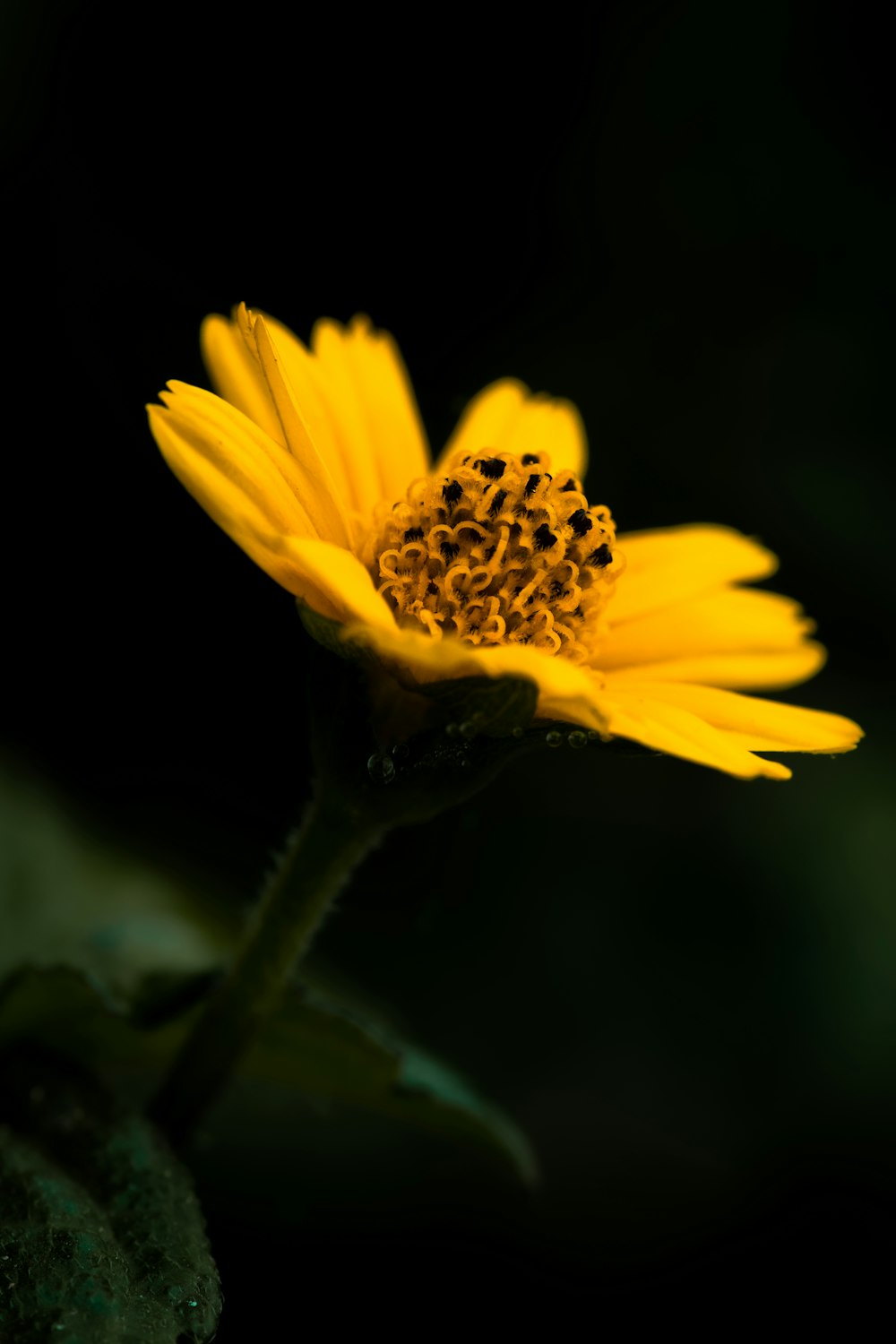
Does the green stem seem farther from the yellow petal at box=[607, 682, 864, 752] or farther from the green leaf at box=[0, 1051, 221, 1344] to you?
the yellow petal at box=[607, 682, 864, 752]

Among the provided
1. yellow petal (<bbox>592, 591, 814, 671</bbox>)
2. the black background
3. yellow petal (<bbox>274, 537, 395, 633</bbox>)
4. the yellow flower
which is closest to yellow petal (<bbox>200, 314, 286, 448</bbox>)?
the yellow flower

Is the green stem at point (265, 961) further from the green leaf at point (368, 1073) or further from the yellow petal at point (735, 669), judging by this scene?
the yellow petal at point (735, 669)

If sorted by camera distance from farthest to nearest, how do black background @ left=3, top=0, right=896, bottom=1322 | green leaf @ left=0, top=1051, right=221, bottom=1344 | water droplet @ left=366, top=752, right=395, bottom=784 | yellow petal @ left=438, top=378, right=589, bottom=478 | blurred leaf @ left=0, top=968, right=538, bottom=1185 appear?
1. black background @ left=3, top=0, right=896, bottom=1322
2. yellow petal @ left=438, top=378, right=589, bottom=478
3. blurred leaf @ left=0, top=968, right=538, bottom=1185
4. water droplet @ left=366, top=752, right=395, bottom=784
5. green leaf @ left=0, top=1051, right=221, bottom=1344

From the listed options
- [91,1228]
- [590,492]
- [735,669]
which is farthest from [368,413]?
[590,492]

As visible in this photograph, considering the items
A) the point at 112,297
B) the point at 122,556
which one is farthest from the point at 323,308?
the point at 122,556

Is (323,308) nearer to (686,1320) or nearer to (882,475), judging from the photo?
(882,475)

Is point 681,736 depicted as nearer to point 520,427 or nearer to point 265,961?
point 265,961
